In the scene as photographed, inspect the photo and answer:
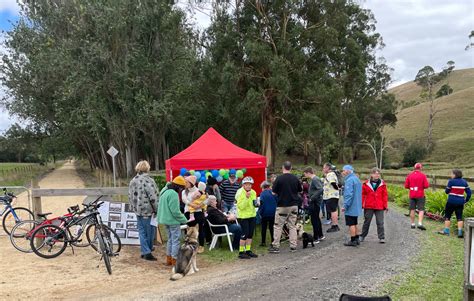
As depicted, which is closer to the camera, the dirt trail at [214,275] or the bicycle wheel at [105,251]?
the dirt trail at [214,275]

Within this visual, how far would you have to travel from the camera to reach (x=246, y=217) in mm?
7734

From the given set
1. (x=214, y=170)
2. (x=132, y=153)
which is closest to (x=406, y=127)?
(x=132, y=153)

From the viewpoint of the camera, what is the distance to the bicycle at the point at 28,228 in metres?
8.11

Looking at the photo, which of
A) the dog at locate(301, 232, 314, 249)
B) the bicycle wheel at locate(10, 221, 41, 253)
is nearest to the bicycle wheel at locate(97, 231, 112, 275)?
the bicycle wheel at locate(10, 221, 41, 253)

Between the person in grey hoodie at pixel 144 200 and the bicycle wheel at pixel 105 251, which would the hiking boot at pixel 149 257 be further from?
the bicycle wheel at pixel 105 251

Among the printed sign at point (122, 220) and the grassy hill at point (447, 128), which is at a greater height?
the grassy hill at point (447, 128)

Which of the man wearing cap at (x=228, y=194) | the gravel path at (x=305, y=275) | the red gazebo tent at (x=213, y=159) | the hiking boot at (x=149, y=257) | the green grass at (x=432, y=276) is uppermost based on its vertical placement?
the red gazebo tent at (x=213, y=159)

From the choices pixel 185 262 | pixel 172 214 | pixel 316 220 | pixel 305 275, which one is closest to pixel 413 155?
pixel 316 220

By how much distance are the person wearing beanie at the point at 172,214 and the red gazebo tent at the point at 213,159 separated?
3.80 metres

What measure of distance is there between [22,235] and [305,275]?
19.8 feet

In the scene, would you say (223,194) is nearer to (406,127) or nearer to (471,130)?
(471,130)

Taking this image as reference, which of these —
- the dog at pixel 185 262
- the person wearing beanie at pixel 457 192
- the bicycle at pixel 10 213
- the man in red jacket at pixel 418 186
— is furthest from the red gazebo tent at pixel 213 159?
the person wearing beanie at pixel 457 192

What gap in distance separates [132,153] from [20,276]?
990 inches

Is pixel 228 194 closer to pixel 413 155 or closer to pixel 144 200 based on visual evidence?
pixel 144 200
